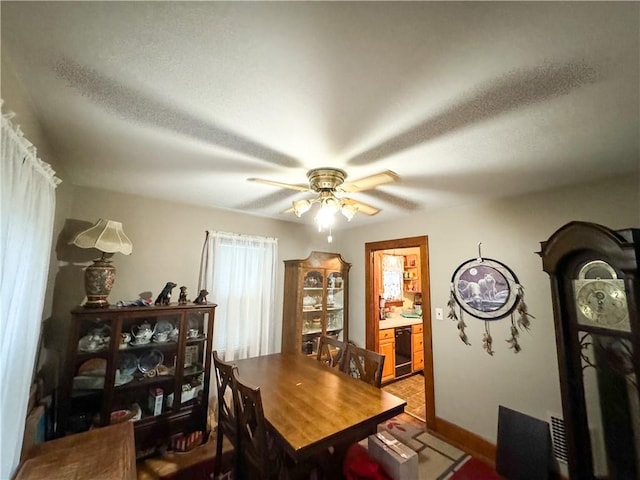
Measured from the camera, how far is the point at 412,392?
3613mm

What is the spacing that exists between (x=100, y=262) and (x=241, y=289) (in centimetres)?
138

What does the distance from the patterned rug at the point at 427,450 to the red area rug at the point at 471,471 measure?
1.1 inches

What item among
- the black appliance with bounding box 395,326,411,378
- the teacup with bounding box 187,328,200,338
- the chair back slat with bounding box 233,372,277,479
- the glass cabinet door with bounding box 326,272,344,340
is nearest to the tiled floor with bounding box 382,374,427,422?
the black appliance with bounding box 395,326,411,378

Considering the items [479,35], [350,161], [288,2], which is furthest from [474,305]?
[288,2]

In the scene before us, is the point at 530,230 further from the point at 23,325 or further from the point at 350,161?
the point at 23,325

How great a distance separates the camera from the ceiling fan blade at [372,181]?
1531mm

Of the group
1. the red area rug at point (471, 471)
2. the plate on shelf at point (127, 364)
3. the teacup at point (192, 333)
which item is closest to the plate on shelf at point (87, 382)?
the plate on shelf at point (127, 364)

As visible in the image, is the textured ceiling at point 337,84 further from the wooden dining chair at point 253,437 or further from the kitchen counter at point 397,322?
the kitchen counter at point 397,322

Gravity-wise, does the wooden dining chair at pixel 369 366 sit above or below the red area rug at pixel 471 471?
above

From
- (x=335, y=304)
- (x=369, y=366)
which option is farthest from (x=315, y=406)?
(x=335, y=304)

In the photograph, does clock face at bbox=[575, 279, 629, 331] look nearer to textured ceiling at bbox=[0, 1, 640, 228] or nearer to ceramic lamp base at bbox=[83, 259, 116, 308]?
textured ceiling at bbox=[0, 1, 640, 228]

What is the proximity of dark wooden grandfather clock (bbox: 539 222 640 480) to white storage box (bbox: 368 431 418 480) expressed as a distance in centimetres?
105

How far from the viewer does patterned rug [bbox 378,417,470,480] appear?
7.07ft

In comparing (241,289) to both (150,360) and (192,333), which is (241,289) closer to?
(192,333)
